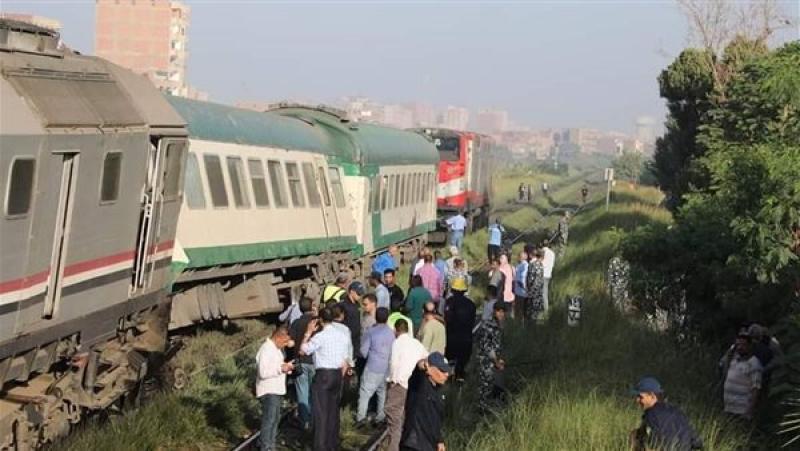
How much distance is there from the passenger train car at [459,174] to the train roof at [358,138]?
9.19m

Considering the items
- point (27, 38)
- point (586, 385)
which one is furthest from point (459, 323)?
point (27, 38)

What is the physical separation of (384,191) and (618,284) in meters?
6.87

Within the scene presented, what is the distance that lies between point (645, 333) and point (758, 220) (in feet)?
15.7

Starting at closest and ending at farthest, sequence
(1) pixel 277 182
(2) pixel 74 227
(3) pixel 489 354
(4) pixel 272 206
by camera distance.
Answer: (2) pixel 74 227
(3) pixel 489 354
(4) pixel 272 206
(1) pixel 277 182

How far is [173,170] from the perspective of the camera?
13469 mm

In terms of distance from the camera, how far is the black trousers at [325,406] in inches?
452

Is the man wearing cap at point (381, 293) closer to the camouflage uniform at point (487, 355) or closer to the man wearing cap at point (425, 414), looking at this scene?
the camouflage uniform at point (487, 355)

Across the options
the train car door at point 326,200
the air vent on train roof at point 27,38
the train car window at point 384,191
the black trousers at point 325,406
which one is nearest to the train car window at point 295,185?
the train car door at point 326,200

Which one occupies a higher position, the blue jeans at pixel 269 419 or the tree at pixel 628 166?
the tree at pixel 628 166

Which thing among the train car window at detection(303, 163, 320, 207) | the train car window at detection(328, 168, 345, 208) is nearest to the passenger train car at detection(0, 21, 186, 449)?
the train car window at detection(303, 163, 320, 207)

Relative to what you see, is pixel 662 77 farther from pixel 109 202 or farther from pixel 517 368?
pixel 109 202

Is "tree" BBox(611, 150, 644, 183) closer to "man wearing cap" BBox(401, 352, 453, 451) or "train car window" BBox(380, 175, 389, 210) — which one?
"train car window" BBox(380, 175, 389, 210)

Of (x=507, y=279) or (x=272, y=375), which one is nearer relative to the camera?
(x=272, y=375)

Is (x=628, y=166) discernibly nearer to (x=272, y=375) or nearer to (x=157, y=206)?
(x=157, y=206)
